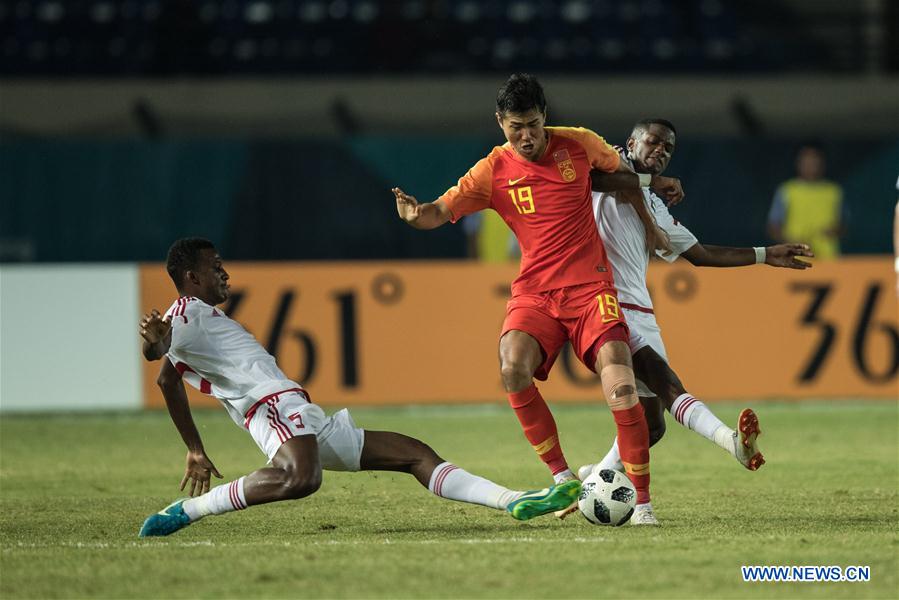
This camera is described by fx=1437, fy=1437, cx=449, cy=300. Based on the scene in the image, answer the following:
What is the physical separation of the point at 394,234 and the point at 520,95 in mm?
9324

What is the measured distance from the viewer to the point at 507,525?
616cm

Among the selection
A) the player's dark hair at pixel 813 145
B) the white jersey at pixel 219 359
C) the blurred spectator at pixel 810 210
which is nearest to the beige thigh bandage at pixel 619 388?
the white jersey at pixel 219 359

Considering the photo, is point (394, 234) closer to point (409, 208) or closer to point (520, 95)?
point (409, 208)

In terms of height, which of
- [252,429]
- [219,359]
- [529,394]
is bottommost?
[252,429]

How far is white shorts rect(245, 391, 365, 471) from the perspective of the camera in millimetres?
5902

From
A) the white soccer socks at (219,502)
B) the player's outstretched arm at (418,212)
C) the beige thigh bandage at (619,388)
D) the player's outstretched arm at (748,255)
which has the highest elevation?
the player's outstretched arm at (418,212)

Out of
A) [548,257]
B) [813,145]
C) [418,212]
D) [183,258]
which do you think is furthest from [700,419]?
[813,145]

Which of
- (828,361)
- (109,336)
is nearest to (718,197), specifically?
(828,361)

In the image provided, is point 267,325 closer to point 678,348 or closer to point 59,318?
point 59,318

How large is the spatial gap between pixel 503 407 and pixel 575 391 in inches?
28.7

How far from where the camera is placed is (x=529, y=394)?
6.23m

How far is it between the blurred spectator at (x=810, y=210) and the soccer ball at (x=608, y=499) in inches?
336

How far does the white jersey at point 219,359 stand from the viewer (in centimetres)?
596

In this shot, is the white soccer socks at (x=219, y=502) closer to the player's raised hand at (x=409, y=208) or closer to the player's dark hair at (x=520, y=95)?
the player's raised hand at (x=409, y=208)
